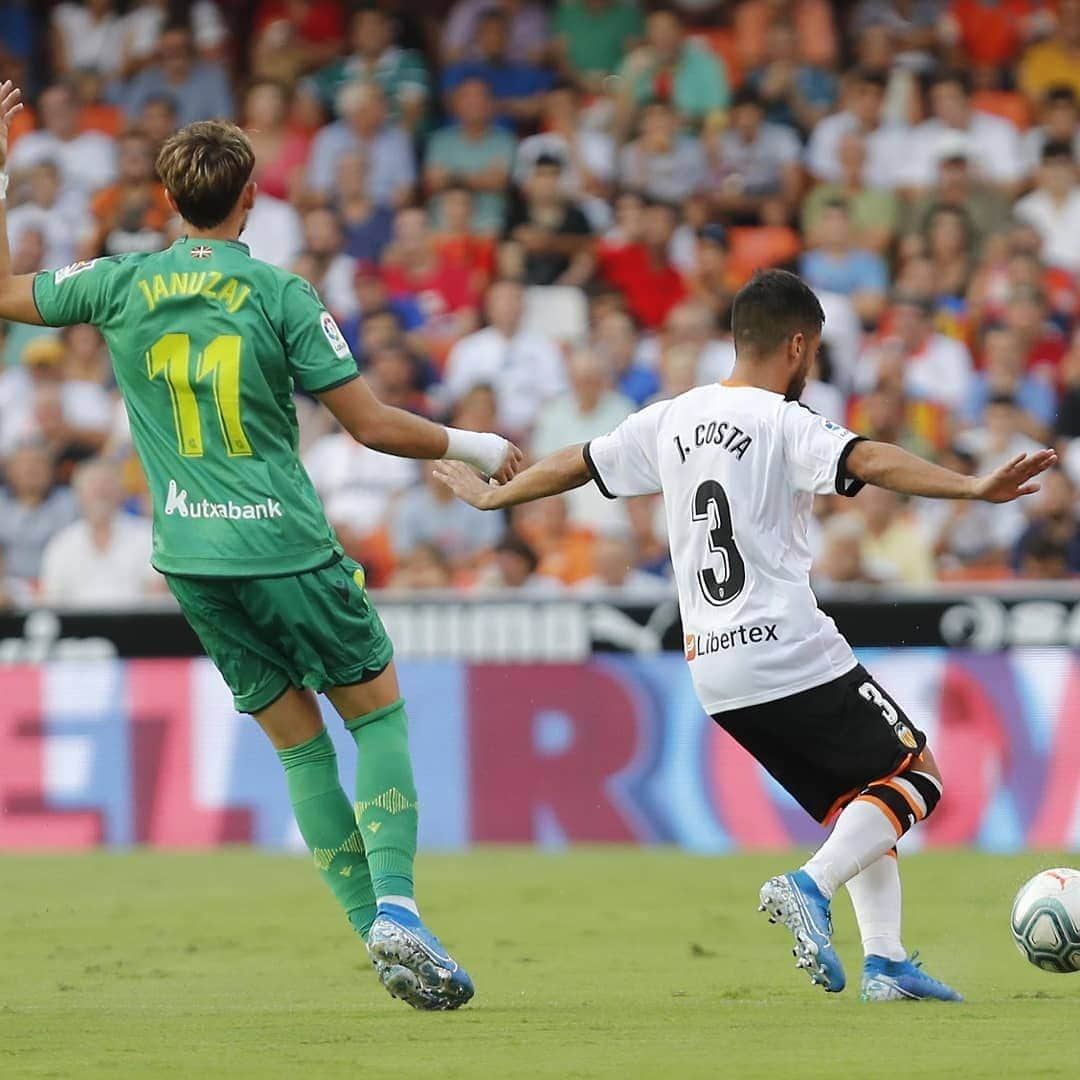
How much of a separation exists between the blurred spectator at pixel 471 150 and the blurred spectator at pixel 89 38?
114 inches

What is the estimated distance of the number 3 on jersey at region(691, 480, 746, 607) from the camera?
6410 millimetres

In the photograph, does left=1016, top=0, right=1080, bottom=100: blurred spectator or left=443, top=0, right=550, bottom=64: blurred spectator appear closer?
left=1016, top=0, right=1080, bottom=100: blurred spectator

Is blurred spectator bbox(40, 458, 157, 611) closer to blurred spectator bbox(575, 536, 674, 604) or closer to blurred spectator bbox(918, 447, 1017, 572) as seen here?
blurred spectator bbox(575, 536, 674, 604)

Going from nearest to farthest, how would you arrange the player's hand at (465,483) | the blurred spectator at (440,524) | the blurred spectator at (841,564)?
1. the player's hand at (465,483)
2. the blurred spectator at (841,564)
3. the blurred spectator at (440,524)

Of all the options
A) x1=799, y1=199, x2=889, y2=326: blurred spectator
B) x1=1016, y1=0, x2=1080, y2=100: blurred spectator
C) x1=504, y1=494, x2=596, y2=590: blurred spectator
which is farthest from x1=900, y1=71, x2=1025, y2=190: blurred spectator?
x1=504, y1=494, x2=596, y2=590: blurred spectator

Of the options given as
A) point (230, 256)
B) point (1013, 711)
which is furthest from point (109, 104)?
point (230, 256)

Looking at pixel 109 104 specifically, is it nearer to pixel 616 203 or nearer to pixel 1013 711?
pixel 616 203

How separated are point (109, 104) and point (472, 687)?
761 cm

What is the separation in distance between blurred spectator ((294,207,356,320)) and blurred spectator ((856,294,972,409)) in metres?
3.75

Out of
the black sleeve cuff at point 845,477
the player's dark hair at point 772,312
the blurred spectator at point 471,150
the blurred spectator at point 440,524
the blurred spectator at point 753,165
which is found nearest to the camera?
the black sleeve cuff at point 845,477

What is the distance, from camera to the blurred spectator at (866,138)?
54.5 feet

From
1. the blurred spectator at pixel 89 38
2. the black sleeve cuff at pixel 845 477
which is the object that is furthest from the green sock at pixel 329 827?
the blurred spectator at pixel 89 38

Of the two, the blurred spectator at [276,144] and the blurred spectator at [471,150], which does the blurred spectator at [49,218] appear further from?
the blurred spectator at [471,150]

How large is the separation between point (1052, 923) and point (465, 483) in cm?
217
